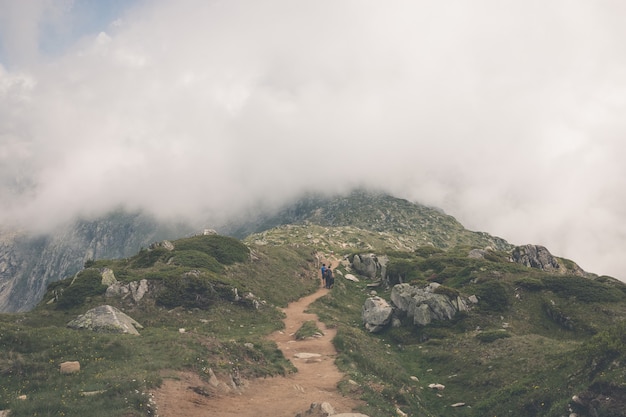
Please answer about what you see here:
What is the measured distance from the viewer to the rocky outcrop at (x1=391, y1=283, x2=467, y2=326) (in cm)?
4359

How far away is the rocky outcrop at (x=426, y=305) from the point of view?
143ft

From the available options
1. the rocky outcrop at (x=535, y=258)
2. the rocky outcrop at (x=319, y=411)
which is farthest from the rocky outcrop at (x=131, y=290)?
the rocky outcrop at (x=535, y=258)

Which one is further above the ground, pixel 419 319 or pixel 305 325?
pixel 419 319

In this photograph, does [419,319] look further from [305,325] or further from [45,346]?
[45,346]

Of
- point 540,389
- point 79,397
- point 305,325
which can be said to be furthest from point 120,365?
point 540,389

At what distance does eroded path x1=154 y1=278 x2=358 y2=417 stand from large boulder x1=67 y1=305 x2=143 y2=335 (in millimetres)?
13242

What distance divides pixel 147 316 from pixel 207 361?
18740mm

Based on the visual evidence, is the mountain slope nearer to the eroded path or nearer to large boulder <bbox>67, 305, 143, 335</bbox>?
the eroded path

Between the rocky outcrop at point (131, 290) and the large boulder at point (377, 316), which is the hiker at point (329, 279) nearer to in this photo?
the large boulder at point (377, 316)

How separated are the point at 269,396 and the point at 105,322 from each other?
60.6ft

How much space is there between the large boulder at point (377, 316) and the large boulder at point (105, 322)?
28.0m

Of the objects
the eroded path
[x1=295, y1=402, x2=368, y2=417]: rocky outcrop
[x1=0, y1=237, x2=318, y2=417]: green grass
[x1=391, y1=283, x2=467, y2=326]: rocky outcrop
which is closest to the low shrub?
[x1=0, y1=237, x2=318, y2=417]: green grass

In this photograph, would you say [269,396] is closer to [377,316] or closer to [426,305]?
[377,316]

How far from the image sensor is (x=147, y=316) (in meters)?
39.5
